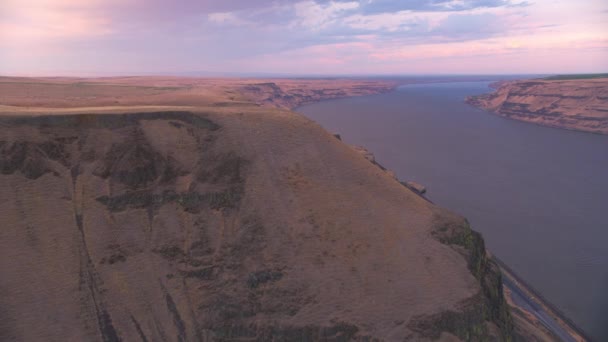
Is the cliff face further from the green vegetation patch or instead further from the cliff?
the cliff

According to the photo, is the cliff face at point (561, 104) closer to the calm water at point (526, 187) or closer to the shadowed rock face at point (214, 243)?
the calm water at point (526, 187)

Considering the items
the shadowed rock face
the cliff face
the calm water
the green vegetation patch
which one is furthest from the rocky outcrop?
the green vegetation patch

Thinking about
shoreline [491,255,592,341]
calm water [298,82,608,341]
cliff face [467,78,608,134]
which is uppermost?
cliff face [467,78,608,134]

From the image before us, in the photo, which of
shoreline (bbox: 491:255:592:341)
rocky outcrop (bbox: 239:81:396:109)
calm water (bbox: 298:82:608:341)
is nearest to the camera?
shoreline (bbox: 491:255:592:341)

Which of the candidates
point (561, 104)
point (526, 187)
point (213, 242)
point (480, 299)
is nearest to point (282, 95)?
point (561, 104)

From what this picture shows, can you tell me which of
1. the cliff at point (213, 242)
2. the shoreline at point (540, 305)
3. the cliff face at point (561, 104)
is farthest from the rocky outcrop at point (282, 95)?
the shoreline at point (540, 305)
